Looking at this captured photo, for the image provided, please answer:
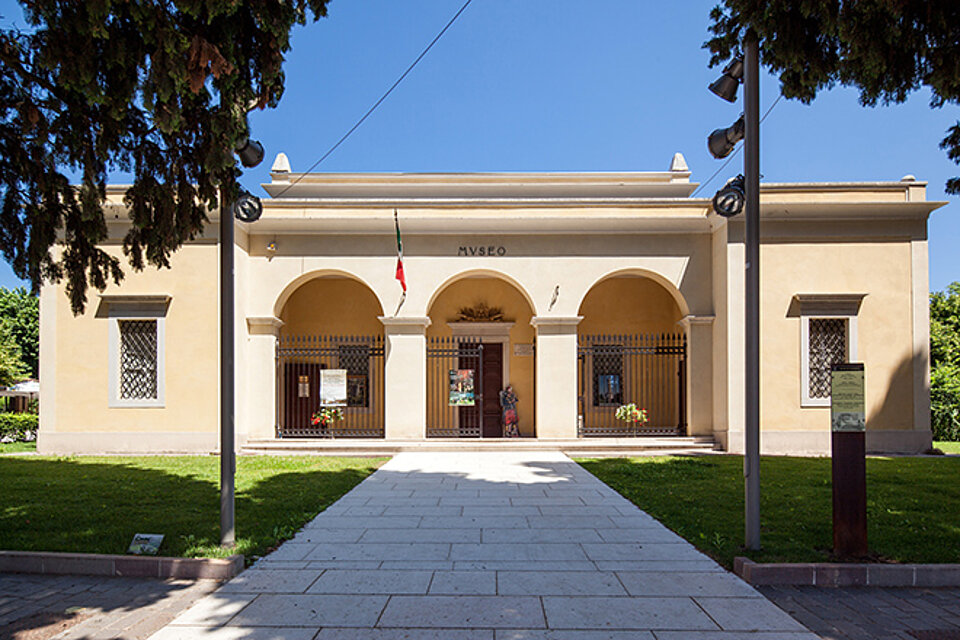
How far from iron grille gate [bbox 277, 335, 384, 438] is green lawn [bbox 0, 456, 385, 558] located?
2.83 metres

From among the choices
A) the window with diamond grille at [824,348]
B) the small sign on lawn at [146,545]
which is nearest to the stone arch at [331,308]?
the window with diamond grille at [824,348]

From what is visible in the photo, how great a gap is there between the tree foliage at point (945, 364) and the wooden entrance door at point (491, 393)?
44.8 ft

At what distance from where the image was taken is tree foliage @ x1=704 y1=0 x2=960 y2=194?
573 cm

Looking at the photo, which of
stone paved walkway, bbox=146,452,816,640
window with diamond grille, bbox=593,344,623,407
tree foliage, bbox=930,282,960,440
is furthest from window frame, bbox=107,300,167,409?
tree foliage, bbox=930,282,960,440

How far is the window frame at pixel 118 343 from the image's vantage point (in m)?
13.8

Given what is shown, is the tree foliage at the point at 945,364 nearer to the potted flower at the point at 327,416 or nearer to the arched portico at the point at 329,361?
the arched portico at the point at 329,361

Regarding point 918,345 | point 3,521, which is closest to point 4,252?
point 3,521

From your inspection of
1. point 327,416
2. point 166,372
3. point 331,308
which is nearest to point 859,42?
point 327,416

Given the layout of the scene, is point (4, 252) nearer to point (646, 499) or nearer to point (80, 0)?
point (80, 0)

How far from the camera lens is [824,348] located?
13945 mm

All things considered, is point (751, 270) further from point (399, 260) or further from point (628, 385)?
point (628, 385)

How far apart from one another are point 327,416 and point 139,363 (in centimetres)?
432

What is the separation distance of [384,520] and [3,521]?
421 centimetres

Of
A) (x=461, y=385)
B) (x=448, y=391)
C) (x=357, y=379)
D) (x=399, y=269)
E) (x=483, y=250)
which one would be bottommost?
(x=448, y=391)
